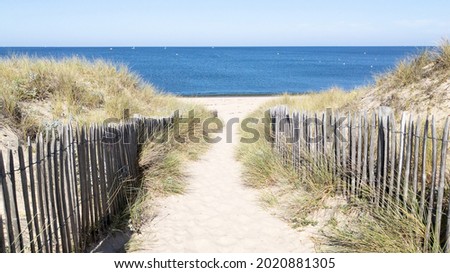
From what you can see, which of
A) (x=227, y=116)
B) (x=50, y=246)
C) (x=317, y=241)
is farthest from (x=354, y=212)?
(x=227, y=116)

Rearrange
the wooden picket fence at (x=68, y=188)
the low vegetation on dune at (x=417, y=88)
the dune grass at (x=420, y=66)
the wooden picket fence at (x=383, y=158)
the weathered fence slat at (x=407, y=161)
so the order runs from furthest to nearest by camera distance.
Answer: the dune grass at (x=420, y=66) → the low vegetation on dune at (x=417, y=88) → the weathered fence slat at (x=407, y=161) → the wooden picket fence at (x=383, y=158) → the wooden picket fence at (x=68, y=188)

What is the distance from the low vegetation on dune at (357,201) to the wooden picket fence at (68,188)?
7.19 ft

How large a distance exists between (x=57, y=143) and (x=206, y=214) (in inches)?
104

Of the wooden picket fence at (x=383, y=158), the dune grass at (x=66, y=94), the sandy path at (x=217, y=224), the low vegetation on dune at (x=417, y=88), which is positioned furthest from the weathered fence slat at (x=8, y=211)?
the low vegetation on dune at (x=417, y=88)

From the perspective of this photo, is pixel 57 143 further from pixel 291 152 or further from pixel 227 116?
pixel 227 116

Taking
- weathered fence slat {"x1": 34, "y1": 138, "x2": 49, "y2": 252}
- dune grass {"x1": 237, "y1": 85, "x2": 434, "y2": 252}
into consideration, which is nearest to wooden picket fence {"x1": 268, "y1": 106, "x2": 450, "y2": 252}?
dune grass {"x1": 237, "y1": 85, "x2": 434, "y2": 252}

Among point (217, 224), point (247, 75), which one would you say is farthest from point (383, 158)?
point (247, 75)

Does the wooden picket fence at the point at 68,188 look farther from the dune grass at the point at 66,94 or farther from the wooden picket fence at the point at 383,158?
the dune grass at the point at 66,94

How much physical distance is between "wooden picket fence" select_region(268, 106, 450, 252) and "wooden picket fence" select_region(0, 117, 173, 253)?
2.65 meters

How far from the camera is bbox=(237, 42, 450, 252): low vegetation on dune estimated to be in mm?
4152

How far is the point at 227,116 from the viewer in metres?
16.7

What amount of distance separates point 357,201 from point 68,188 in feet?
11.1

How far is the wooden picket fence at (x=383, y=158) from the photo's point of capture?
3.89 meters

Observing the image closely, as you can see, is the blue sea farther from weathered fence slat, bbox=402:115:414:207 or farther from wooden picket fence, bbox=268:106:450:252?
weathered fence slat, bbox=402:115:414:207
